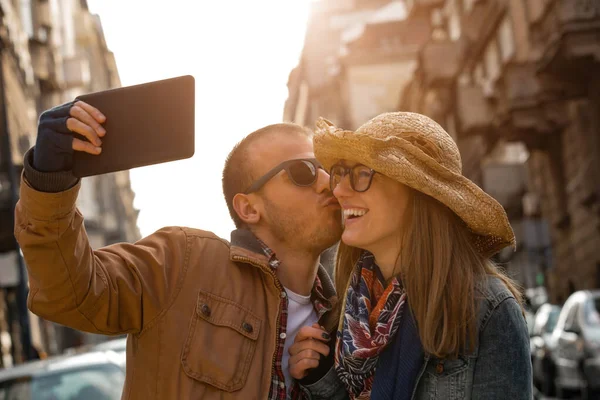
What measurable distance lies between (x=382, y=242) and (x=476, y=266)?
34 centimetres

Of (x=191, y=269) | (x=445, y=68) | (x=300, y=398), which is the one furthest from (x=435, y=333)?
(x=445, y=68)

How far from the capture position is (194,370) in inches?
142

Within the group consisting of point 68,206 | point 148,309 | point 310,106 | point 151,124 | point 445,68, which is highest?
point 151,124

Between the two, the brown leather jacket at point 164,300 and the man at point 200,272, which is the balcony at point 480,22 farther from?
the brown leather jacket at point 164,300

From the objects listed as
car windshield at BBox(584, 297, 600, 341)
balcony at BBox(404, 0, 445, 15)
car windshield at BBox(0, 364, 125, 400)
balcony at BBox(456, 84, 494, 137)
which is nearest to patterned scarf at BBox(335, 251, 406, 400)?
car windshield at BBox(0, 364, 125, 400)

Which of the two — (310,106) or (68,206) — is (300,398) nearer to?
(68,206)

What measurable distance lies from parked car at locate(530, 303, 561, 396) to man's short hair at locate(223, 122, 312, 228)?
37.9 feet

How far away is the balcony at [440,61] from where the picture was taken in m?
35.0

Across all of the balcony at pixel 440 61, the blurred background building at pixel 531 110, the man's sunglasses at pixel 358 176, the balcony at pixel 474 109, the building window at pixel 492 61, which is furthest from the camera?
the balcony at pixel 440 61

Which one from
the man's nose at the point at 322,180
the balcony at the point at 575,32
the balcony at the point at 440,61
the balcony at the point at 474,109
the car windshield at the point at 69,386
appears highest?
the man's nose at the point at 322,180

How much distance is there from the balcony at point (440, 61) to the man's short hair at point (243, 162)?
31.1 m

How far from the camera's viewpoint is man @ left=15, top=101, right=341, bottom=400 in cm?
331

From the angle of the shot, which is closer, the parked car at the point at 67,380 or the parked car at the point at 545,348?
the parked car at the point at 67,380

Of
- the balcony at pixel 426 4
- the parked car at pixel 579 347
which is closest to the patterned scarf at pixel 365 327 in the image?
the parked car at pixel 579 347
